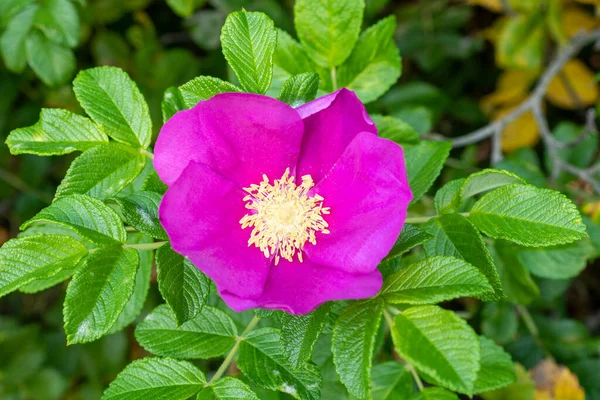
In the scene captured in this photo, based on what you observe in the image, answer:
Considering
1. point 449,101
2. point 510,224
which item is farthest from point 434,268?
point 449,101

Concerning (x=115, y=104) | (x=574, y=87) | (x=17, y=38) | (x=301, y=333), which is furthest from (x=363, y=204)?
(x=574, y=87)

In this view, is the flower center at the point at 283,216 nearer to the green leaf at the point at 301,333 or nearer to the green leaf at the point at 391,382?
the green leaf at the point at 301,333

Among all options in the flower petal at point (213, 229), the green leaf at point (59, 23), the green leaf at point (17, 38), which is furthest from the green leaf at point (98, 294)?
the green leaf at point (17, 38)

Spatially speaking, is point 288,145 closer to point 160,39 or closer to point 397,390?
point 397,390

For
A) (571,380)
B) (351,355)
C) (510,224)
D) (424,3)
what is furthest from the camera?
(424,3)

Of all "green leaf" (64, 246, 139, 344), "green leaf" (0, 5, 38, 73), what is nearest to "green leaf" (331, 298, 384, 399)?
"green leaf" (64, 246, 139, 344)

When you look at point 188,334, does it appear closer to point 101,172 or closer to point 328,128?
point 101,172
